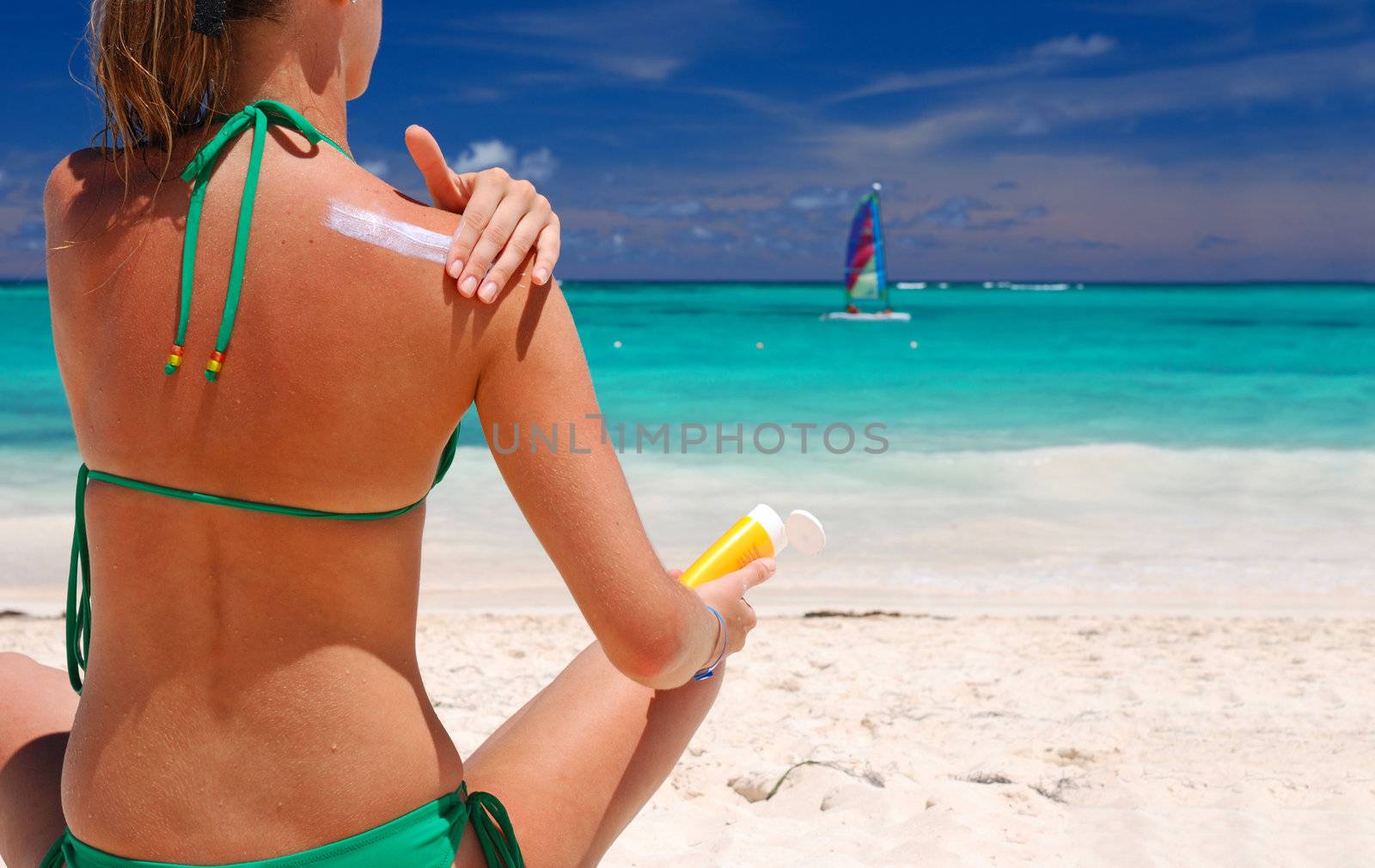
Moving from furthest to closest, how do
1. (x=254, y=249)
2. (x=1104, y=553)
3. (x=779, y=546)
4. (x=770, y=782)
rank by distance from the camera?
(x=1104, y=553)
(x=770, y=782)
(x=779, y=546)
(x=254, y=249)

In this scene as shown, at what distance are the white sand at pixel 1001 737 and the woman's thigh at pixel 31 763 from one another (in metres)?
1.29

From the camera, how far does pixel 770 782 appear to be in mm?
2789

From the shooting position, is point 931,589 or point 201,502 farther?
point 931,589

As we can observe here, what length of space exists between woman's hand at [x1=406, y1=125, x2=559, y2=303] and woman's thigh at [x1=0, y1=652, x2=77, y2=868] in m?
0.77

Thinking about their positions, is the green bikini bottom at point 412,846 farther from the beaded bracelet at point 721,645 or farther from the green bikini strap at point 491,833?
the beaded bracelet at point 721,645

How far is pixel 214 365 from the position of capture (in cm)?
101

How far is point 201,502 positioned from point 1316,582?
5.46m

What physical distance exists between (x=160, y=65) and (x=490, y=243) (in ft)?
1.17

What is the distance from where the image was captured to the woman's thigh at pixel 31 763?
4.33 ft

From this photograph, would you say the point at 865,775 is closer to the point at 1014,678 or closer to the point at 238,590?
the point at 1014,678

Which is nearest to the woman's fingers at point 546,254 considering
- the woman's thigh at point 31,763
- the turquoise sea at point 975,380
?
the woman's thigh at point 31,763

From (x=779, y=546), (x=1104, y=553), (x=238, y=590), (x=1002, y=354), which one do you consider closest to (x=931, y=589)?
(x=1104, y=553)

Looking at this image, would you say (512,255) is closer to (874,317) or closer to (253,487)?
(253,487)

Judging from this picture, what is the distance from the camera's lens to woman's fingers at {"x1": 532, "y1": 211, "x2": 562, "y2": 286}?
110 centimetres
